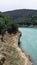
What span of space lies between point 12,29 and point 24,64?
27.7 metres

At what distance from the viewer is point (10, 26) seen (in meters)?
44.4

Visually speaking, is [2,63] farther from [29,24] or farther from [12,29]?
[29,24]

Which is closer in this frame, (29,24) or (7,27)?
(7,27)

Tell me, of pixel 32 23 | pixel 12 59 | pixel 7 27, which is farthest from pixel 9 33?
pixel 32 23

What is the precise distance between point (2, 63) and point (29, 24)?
340ft

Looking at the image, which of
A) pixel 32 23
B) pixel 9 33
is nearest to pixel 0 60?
pixel 9 33

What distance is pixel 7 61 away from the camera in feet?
→ 54.5

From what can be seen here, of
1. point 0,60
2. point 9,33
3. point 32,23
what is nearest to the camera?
point 0,60

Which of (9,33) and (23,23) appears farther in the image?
(23,23)

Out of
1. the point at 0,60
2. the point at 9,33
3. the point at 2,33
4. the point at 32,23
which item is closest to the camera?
the point at 0,60

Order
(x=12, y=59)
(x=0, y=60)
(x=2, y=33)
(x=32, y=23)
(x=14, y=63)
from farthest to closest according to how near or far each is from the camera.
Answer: (x=32, y=23)
(x=2, y=33)
(x=12, y=59)
(x=14, y=63)
(x=0, y=60)

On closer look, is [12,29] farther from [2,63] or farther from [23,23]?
[23,23]

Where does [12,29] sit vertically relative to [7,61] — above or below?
below

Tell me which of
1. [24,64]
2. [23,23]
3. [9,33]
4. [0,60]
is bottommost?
[23,23]
